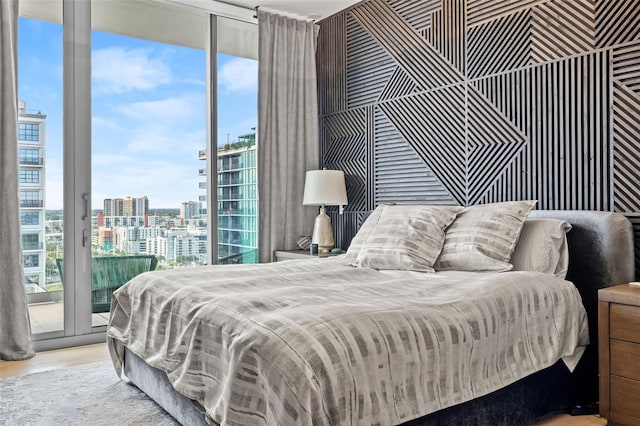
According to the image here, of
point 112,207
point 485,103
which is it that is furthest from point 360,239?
point 112,207

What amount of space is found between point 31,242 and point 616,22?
399 cm

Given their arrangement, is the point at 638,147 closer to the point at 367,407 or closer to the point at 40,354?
the point at 367,407

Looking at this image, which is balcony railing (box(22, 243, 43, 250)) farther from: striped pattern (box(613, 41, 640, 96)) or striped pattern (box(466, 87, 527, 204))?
striped pattern (box(613, 41, 640, 96))

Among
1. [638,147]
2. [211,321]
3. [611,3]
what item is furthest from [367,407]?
[611,3]

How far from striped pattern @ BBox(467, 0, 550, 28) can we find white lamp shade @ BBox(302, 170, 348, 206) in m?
1.57

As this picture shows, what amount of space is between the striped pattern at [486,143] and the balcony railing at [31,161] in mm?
3060

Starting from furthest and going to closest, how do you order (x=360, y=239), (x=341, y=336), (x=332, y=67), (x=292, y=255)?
(x=332, y=67)
(x=292, y=255)
(x=360, y=239)
(x=341, y=336)

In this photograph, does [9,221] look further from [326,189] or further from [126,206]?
[326,189]

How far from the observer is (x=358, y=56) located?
4426mm

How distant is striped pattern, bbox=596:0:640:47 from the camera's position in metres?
2.65

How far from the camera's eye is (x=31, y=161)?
144 inches

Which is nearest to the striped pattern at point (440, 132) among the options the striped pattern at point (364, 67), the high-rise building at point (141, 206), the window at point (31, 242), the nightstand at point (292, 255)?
the striped pattern at point (364, 67)

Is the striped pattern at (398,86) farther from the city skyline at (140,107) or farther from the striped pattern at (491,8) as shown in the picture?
the city skyline at (140,107)

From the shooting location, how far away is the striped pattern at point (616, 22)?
265cm
